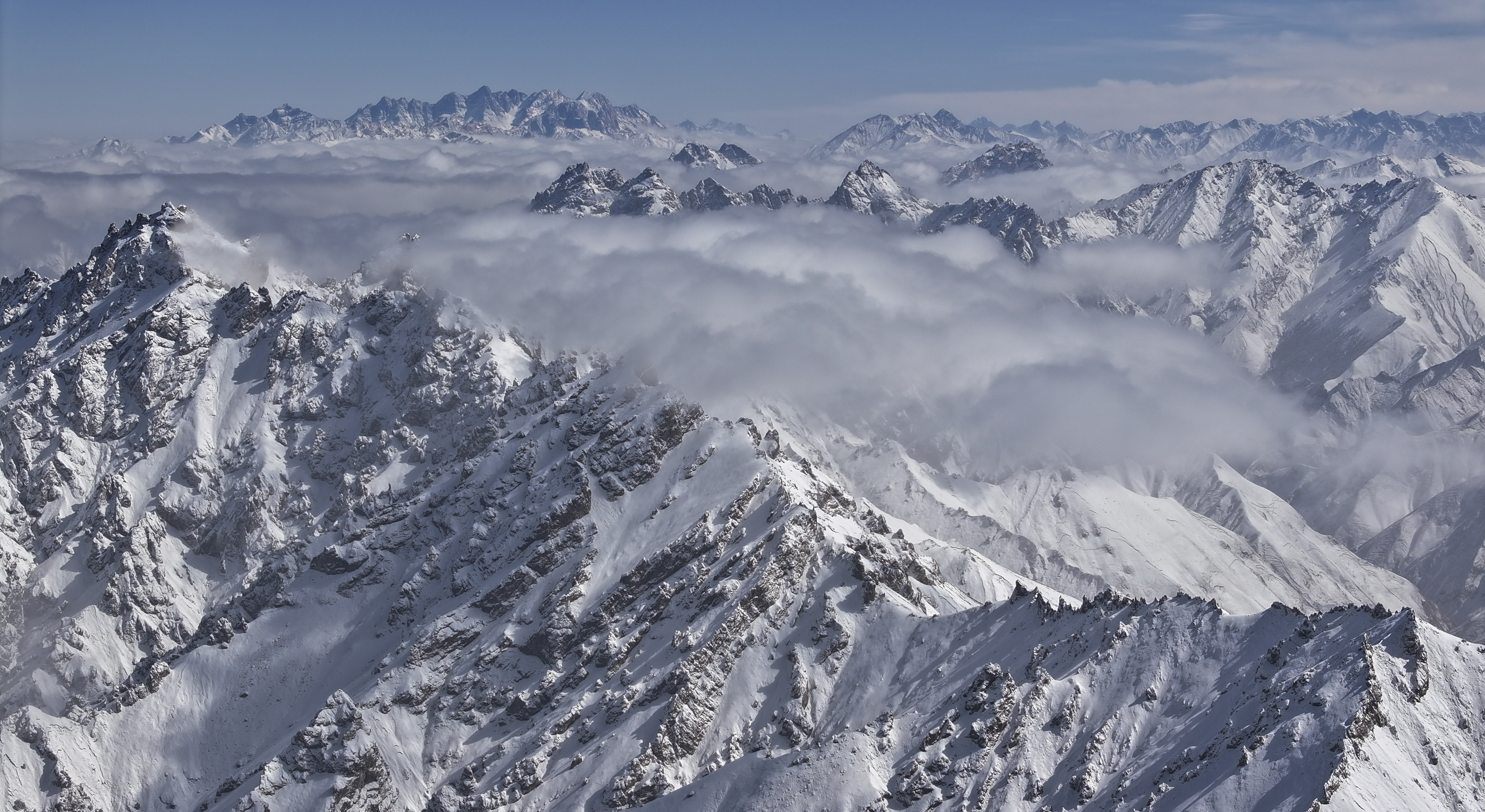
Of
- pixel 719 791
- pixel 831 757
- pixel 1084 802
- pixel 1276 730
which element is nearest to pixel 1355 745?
pixel 1276 730

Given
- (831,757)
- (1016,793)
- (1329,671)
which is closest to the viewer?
(1329,671)

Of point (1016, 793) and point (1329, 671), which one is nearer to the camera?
point (1329, 671)

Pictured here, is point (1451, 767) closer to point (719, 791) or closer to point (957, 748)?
point (957, 748)

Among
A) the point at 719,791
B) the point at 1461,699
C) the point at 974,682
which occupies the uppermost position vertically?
the point at 1461,699

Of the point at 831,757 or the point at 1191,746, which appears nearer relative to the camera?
the point at 1191,746

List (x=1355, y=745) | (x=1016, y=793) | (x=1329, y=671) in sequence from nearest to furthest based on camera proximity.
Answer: (x=1355, y=745), (x=1329, y=671), (x=1016, y=793)

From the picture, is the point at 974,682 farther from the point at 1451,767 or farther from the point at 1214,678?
the point at 1451,767

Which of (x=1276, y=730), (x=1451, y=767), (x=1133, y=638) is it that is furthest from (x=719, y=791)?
(x=1451, y=767)

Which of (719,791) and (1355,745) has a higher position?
(1355,745)

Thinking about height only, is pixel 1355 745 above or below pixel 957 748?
above
